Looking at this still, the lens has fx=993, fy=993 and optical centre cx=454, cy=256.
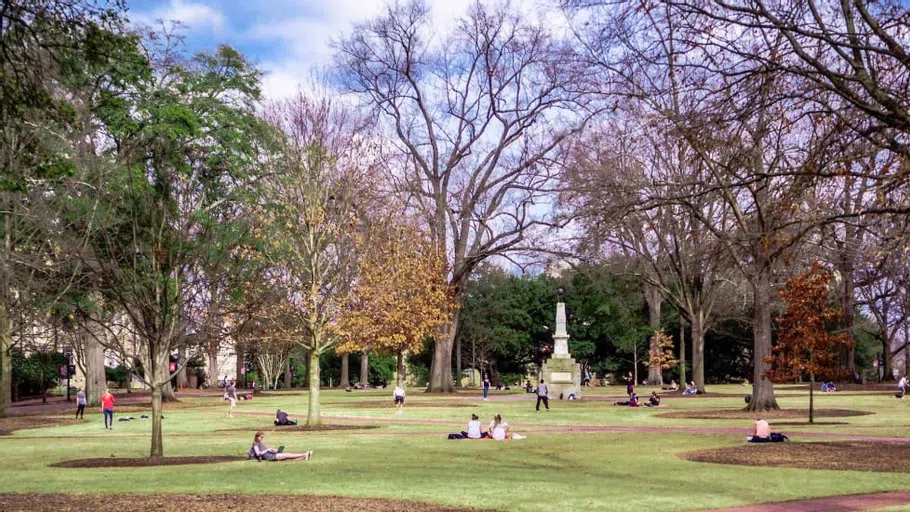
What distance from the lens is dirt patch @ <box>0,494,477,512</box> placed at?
1465 centimetres

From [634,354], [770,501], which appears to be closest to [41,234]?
[770,501]

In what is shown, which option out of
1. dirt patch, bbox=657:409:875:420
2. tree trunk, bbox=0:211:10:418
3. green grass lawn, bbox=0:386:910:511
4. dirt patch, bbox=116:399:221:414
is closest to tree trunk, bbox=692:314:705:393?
dirt patch, bbox=657:409:875:420

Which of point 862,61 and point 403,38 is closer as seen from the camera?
point 862,61

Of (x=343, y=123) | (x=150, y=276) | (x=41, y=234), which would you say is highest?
(x=343, y=123)

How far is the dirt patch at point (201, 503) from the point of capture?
14648 millimetres

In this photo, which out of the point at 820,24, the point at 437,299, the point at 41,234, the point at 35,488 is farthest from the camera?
the point at 437,299

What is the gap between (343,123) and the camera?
128 feet

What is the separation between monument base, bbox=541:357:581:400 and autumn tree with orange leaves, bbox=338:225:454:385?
6.84 metres

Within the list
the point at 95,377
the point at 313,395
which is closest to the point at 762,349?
the point at 313,395

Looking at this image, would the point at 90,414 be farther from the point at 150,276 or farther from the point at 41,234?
the point at 150,276

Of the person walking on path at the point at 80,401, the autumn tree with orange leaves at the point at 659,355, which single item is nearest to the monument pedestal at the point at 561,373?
the autumn tree with orange leaves at the point at 659,355

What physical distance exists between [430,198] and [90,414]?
25957 millimetres

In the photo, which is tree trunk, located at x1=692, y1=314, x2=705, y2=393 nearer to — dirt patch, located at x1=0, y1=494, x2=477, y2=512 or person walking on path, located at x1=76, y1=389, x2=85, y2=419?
person walking on path, located at x1=76, y1=389, x2=85, y2=419

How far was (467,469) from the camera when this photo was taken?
20.8 metres
